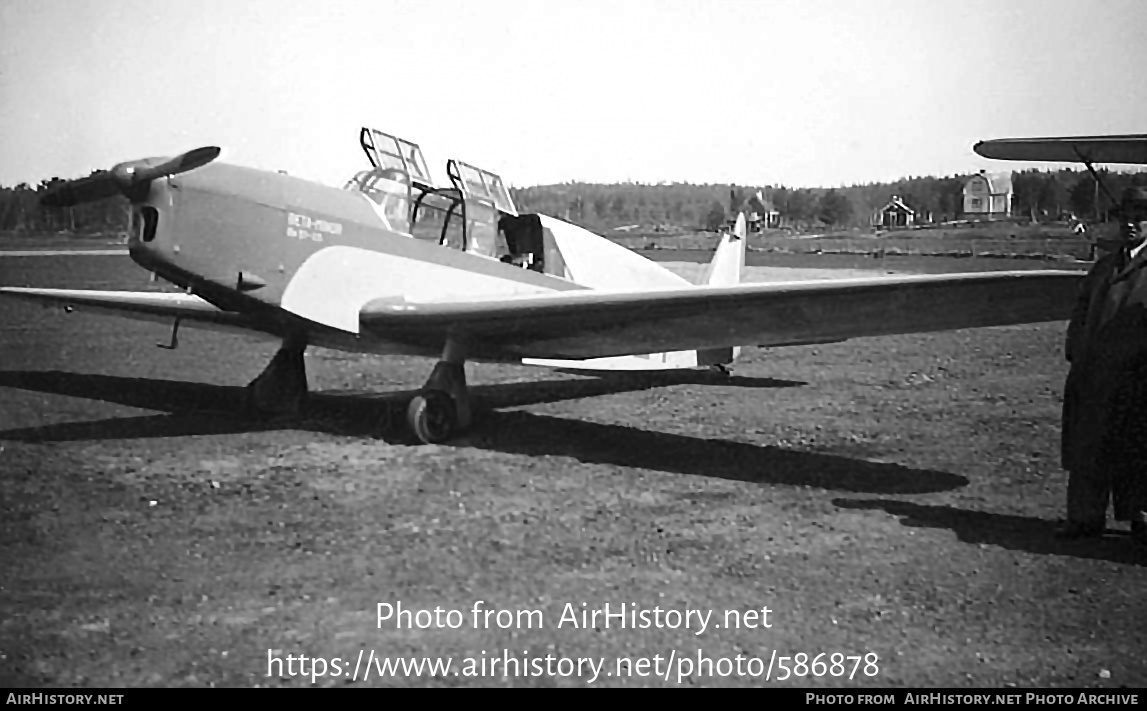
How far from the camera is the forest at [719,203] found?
3.13 metres

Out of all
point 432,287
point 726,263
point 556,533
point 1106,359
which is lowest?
point 556,533

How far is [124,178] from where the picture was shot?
11.5 feet

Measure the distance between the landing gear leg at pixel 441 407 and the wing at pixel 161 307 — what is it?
103cm

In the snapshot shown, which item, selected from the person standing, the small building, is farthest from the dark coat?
the small building

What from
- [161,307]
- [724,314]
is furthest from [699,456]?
[161,307]

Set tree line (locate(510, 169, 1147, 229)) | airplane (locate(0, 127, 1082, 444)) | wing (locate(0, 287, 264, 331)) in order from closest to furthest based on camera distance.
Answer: tree line (locate(510, 169, 1147, 229)) → airplane (locate(0, 127, 1082, 444)) → wing (locate(0, 287, 264, 331))

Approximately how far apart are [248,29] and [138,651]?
208 cm

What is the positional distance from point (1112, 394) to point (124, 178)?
344 cm

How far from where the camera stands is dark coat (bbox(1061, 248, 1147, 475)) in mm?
2629

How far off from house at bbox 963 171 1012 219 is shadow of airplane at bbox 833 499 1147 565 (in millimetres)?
1115

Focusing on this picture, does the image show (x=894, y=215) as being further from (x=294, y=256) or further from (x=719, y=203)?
(x=294, y=256)

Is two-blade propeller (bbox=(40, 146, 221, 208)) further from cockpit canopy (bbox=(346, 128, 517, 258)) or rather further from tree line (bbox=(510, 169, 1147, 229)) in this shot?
tree line (bbox=(510, 169, 1147, 229))

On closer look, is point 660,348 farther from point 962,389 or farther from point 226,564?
point 226,564

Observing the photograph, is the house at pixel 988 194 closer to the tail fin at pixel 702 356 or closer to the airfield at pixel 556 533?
the airfield at pixel 556 533
